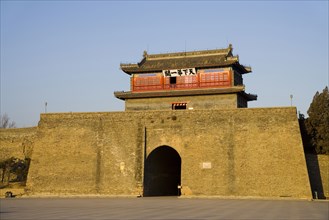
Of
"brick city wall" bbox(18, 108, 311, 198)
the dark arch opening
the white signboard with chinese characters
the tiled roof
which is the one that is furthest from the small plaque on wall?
the white signboard with chinese characters

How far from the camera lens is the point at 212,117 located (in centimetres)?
2494

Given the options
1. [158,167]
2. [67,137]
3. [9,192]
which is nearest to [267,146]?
[158,167]

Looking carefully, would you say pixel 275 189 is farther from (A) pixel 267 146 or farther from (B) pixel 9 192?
(B) pixel 9 192

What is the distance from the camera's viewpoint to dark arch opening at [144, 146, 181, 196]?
25.5m

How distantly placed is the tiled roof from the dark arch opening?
25.9ft

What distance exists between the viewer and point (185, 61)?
33.1 meters

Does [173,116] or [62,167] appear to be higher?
[173,116]

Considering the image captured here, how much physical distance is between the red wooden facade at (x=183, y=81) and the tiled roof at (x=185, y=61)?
545 mm

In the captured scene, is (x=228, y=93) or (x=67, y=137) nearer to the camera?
(x=67, y=137)

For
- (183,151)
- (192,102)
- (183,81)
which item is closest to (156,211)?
(183,151)

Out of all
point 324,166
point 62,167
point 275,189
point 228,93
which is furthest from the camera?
point 228,93

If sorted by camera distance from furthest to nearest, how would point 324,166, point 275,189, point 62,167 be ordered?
point 62,167 < point 324,166 < point 275,189

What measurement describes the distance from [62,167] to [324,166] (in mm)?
16204

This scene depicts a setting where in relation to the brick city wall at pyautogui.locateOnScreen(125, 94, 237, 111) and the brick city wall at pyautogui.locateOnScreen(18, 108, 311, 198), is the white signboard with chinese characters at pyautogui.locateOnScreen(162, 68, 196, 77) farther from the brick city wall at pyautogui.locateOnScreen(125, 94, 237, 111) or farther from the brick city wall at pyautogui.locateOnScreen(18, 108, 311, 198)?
the brick city wall at pyautogui.locateOnScreen(18, 108, 311, 198)
